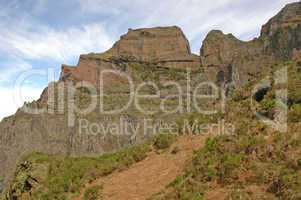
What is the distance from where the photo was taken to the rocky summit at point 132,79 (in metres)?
108

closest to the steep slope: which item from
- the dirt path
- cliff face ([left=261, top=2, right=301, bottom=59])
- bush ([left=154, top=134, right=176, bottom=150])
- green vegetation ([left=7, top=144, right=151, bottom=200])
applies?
cliff face ([left=261, top=2, right=301, bottom=59])

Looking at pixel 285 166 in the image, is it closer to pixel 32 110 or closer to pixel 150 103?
pixel 150 103

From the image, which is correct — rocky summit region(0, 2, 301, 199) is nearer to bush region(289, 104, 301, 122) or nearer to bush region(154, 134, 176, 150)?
bush region(154, 134, 176, 150)

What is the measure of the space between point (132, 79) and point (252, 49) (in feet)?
121

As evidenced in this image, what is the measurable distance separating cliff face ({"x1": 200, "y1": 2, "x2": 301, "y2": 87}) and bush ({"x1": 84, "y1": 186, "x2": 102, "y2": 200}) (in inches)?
3257

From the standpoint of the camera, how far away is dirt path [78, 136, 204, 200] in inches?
492

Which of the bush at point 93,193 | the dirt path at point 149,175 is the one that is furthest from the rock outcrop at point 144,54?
the bush at point 93,193

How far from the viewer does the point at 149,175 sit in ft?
44.1

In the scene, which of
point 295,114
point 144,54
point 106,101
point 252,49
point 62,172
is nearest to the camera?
point 295,114

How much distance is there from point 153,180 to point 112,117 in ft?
323

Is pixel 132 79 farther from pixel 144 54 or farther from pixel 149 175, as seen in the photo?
pixel 149 175

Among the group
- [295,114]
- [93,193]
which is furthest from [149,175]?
[295,114]

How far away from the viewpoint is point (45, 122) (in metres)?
119

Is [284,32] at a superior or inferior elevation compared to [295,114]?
superior
